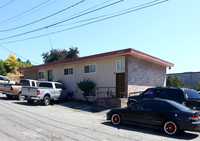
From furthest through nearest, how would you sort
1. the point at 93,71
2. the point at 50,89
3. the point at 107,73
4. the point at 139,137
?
the point at 93,71 < the point at 107,73 < the point at 50,89 < the point at 139,137

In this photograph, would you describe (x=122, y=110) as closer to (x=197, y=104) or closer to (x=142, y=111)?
(x=142, y=111)

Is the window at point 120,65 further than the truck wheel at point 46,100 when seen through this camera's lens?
Yes

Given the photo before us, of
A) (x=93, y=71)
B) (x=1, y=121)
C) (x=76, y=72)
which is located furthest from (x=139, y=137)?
(x=76, y=72)

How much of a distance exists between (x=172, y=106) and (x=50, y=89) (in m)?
10.1

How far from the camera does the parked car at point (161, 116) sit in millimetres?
6598

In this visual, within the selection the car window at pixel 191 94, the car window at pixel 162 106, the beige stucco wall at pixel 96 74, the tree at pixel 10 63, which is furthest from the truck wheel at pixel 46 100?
the tree at pixel 10 63

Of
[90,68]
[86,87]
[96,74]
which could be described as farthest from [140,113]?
[90,68]

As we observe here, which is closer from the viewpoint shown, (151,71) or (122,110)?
(122,110)

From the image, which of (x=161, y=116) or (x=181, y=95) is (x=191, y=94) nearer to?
(x=181, y=95)

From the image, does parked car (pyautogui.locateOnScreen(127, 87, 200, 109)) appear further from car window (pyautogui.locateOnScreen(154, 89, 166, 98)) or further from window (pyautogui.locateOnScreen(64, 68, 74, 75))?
window (pyautogui.locateOnScreen(64, 68, 74, 75))

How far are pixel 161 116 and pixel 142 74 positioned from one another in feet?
29.7

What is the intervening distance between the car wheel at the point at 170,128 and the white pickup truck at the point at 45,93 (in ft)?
31.4

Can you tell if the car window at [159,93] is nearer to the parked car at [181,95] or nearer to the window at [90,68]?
the parked car at [181,95]

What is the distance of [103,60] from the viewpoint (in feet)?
53.1
